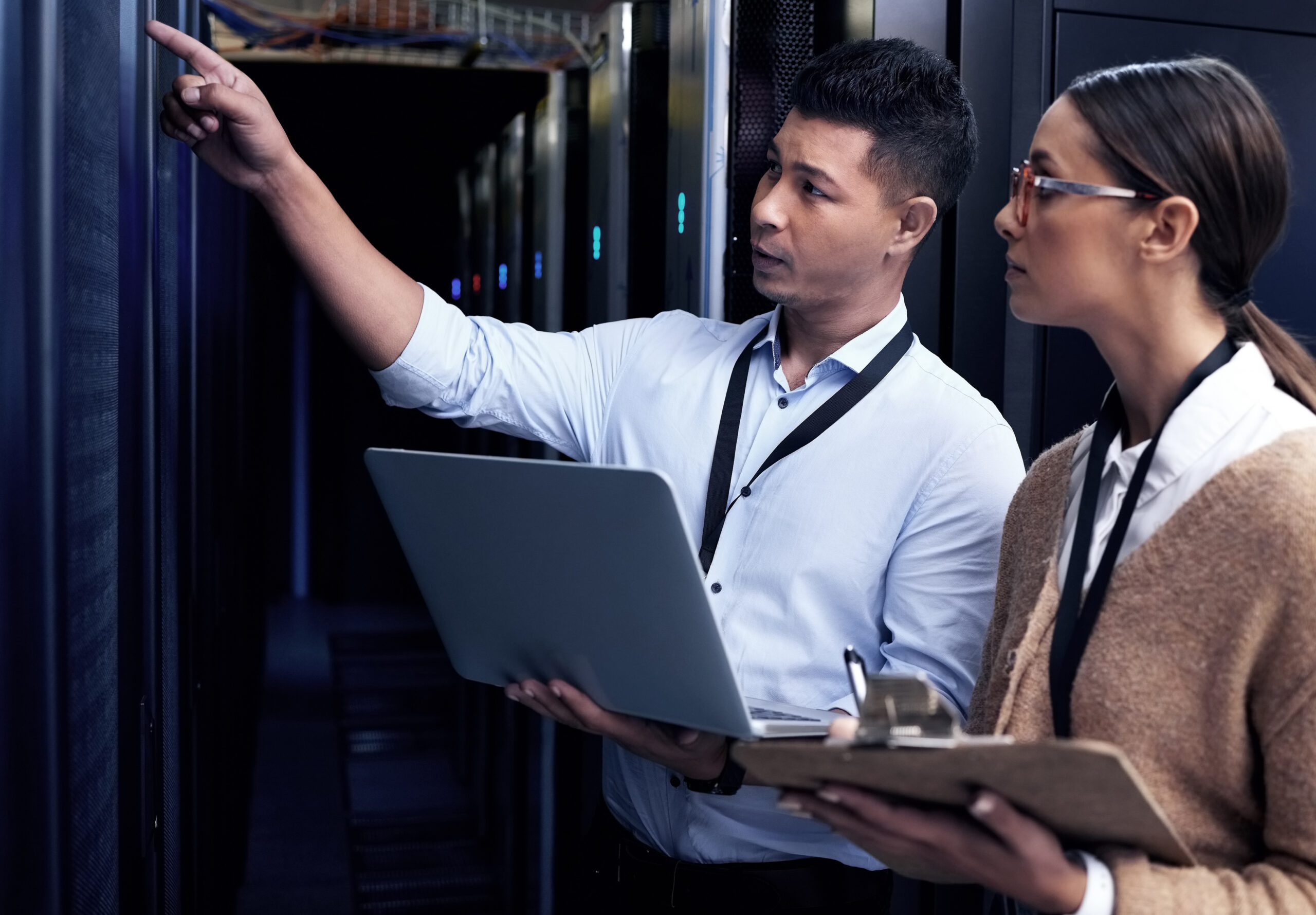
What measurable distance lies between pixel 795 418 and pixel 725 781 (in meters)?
0.44

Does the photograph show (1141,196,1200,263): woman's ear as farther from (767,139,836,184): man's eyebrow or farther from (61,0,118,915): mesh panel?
(61,0,118,915): mesh panel

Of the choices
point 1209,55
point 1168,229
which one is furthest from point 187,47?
point 1209,55

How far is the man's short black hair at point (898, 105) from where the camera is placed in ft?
4.65

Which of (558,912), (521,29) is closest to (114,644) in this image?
(558,912)

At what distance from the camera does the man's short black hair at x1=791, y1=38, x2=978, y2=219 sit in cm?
142

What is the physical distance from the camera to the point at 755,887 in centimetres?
135

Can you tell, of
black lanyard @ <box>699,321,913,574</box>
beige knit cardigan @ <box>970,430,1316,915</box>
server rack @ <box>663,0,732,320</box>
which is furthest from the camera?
server rack @ <box>663,0,732,320</box>

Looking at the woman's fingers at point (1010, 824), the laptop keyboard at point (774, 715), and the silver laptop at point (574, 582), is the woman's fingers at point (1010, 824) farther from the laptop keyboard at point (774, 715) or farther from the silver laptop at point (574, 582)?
the laptop keyboard at point (774, 715)

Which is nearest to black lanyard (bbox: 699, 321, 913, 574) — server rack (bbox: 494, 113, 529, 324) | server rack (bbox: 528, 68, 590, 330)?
server rack (bbox: 528, 68, 590, 330)

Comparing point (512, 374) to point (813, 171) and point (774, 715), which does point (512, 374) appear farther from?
point (774, 715)

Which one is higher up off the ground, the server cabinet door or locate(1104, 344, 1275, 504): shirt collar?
the server cabinet door

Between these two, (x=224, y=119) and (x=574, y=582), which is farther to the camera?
(x=224, y=119)

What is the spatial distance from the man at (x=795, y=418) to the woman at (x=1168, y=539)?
26 cm

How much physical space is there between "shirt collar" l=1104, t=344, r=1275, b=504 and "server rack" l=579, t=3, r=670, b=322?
146 centimetres
